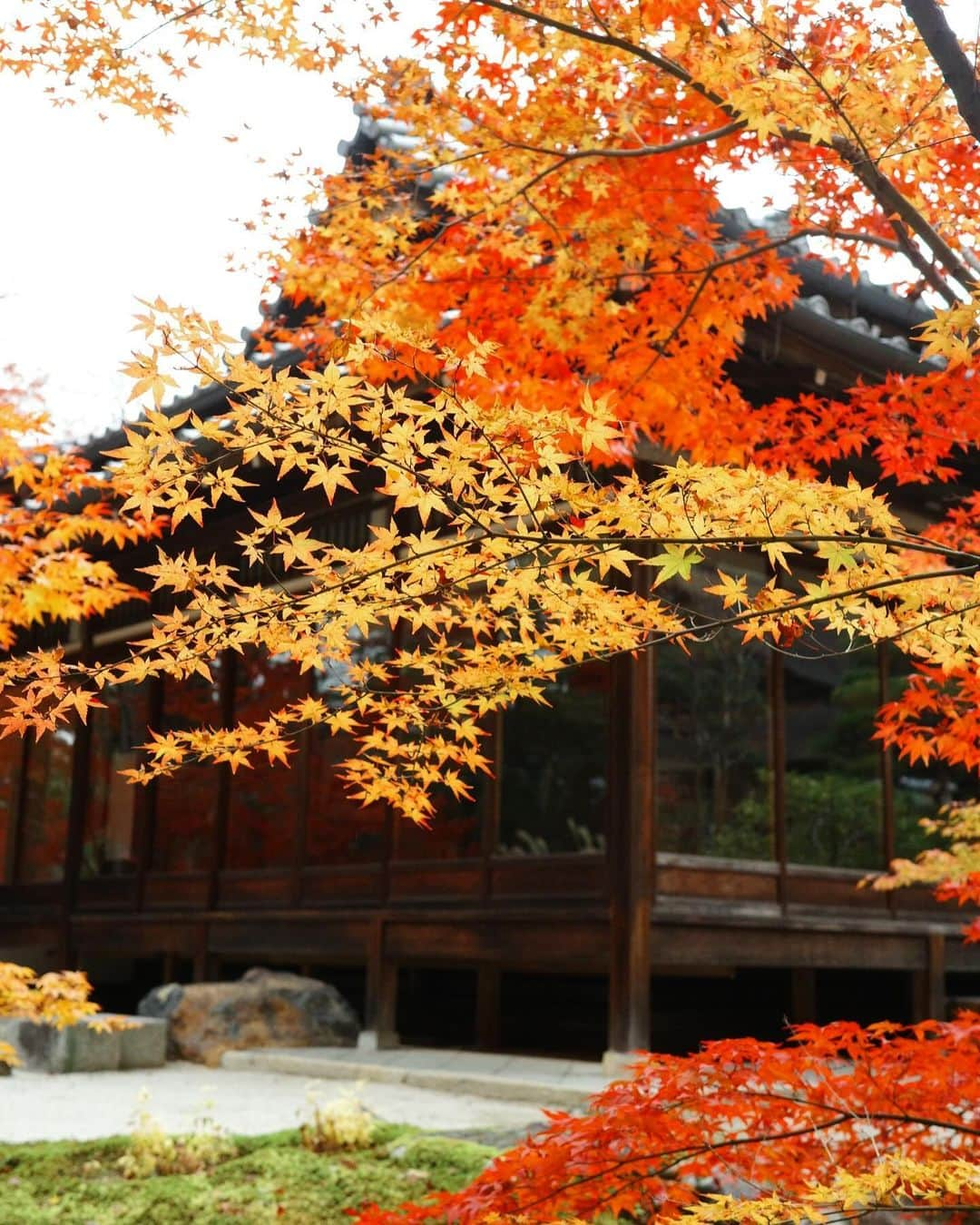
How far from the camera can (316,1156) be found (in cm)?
613

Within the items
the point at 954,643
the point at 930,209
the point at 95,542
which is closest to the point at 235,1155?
the point at 954,643

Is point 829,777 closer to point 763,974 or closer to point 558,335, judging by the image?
point 763,974

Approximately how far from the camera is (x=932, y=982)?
1145 centimetres

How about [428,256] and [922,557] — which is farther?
[922,557]

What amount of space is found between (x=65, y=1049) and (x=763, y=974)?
243 inches

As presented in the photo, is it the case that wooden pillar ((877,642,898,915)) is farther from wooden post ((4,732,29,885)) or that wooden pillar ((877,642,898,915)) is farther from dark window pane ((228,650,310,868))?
wooden post ((4,732,29,885))

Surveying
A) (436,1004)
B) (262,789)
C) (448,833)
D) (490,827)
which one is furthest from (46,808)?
(490,827)

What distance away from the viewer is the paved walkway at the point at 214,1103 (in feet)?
24.1

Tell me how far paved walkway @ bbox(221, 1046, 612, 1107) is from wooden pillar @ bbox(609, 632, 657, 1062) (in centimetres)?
47

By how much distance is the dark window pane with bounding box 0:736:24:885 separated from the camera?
51.6 ft

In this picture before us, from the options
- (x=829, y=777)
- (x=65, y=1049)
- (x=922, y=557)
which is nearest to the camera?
(x=922, y=557)

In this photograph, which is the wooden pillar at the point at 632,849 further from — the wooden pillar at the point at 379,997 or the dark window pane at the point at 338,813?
the dark window pane at the point at 338,813

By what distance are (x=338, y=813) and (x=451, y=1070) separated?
3.23 meters

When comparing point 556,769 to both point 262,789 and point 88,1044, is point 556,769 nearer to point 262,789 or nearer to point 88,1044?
point 262,789
